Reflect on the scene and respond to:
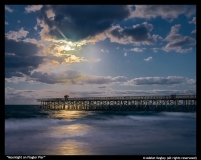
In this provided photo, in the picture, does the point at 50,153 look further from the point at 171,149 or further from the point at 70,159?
the point at 171,149

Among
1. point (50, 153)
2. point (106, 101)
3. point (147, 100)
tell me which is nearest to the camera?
point (50, 153)

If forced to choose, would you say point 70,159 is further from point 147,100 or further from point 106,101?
point 106,101
